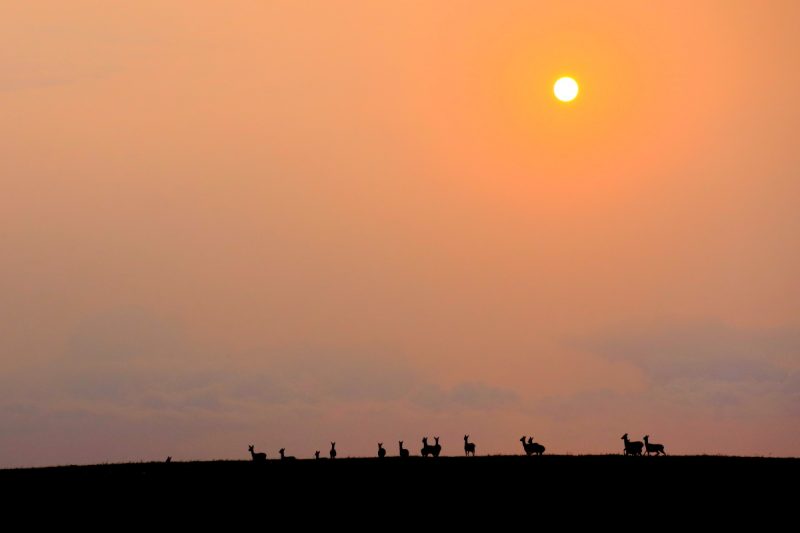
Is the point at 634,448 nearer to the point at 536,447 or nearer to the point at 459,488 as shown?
the point at 536,447

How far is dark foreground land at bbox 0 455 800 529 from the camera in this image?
181 ft

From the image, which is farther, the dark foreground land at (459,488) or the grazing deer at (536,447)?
the grazing deer at (536,447)

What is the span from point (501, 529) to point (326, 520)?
798 cm

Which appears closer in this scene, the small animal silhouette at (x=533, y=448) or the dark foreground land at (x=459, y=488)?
the dark foreground land at (x=459, y=488)

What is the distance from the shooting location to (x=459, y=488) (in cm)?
5941

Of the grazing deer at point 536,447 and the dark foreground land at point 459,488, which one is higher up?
the grazing deer at point 536,447

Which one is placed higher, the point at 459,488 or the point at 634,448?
the point at 634,448

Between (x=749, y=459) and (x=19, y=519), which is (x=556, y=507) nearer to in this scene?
(x=749, y=459)

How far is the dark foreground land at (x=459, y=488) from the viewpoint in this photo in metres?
55.0

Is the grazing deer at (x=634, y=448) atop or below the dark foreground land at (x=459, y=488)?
atop

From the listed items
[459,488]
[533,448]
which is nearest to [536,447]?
[533,448]

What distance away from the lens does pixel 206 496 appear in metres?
59.2

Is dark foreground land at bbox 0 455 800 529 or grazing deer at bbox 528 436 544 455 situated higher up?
grazing deer at bbox 528 436 544 455

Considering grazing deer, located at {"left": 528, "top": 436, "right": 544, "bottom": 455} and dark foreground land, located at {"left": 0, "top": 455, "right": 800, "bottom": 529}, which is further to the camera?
grazing deer, located at {"left": 528, "top": 436, "right": 544, "bottom": 455}
